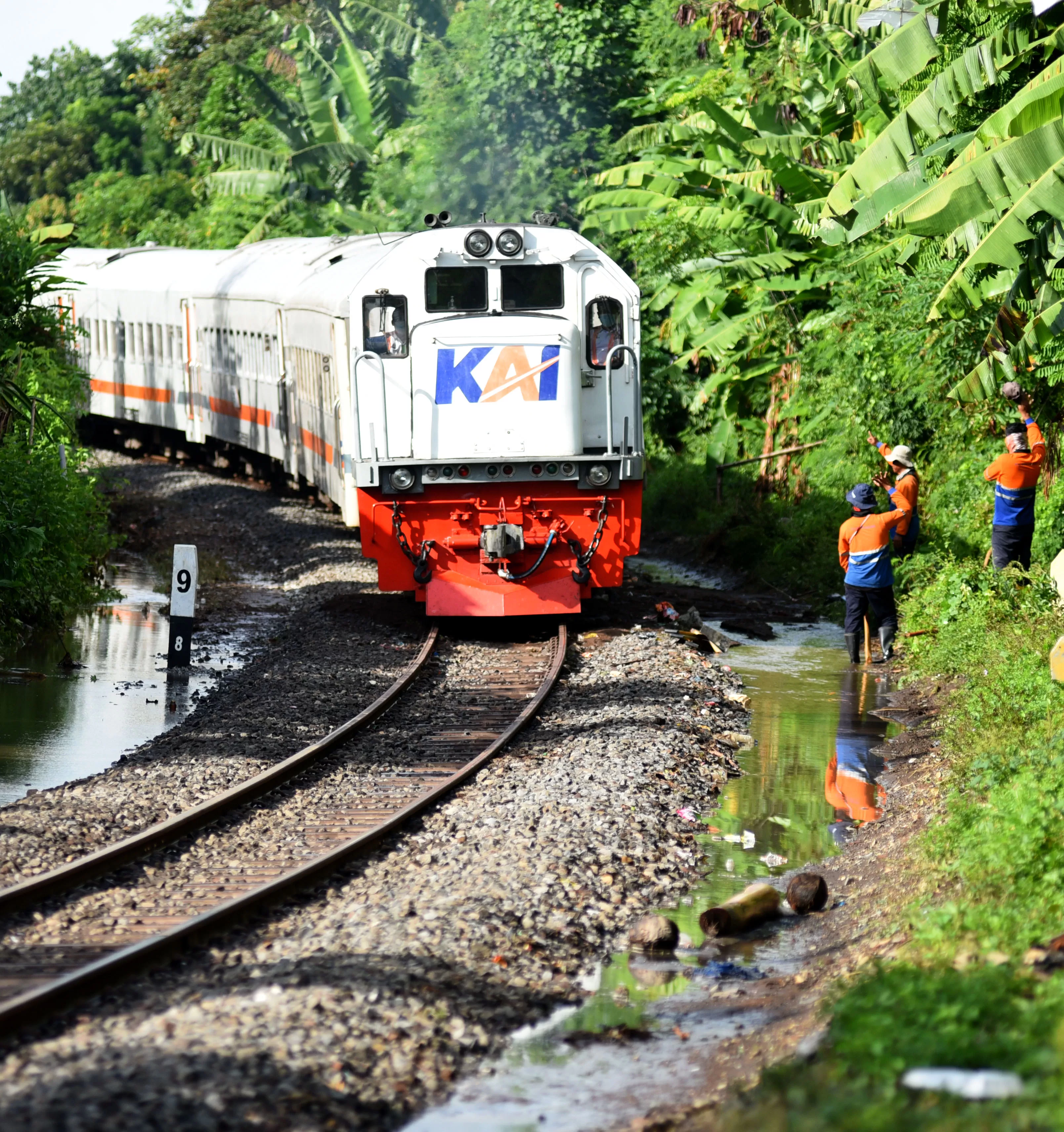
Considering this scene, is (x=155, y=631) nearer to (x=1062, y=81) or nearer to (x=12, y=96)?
(x=1062, y=81)

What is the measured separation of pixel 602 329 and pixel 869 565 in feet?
10.5

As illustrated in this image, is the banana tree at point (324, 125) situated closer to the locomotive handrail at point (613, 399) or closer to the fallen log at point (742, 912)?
the locomotive handrail at point (613, 399)

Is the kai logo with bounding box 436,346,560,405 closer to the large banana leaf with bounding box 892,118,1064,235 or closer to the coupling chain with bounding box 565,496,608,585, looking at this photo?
the coupling chain with bounding box 565,496,608,585

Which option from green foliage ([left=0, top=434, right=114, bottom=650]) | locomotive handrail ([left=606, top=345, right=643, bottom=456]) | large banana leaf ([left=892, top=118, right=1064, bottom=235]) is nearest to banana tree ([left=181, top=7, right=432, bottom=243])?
green foliage ([left=0, top=434, right=114, bottom=650])

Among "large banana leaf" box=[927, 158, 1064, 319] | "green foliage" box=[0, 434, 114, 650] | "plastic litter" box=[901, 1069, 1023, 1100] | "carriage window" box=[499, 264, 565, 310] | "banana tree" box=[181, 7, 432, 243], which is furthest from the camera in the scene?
"banana tree" box=[181, 7, 432, 243]

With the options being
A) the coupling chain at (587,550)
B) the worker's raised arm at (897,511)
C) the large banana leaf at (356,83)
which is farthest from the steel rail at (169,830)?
the large banana leaf at (356,83)

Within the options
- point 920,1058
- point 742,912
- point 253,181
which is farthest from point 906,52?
point 253,181

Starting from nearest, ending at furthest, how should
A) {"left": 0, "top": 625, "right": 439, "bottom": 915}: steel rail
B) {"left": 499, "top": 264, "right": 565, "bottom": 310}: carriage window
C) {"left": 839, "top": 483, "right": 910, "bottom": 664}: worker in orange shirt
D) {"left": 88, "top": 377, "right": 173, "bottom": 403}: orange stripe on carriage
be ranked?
1. {"left": 0, "top": 625, "right": 439, "bottom": 915}: steel rail
2. {"left": 839, "top": 483, "right": 910, "bottom": 664}: worker in orange shirt
3. {"left": 499, "top": 264, "right": 565, "bottom": 310}: carriage window
4. {"left": 88, "top": 377, "right": 173, "bottom": 403}: orange stripe on carriage

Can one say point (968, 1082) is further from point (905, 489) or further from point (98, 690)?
point (905, 489)

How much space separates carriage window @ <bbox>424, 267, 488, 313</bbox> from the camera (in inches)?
539

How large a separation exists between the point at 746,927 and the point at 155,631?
31.3 feet

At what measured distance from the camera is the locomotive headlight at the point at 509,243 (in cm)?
1366

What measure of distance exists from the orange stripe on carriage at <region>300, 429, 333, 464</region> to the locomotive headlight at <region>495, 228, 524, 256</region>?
14.0ft

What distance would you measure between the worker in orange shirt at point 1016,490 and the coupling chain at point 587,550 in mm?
3295
